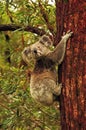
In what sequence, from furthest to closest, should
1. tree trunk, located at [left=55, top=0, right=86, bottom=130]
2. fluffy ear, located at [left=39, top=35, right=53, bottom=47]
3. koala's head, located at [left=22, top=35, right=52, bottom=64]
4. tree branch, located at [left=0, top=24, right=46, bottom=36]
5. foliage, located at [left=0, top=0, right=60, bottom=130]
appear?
foliage, located at [left=0, top=0, right=60, bottom=130], koala's head, located at [left=22, top=35, right=52, bottom=64], fluffy ear, located at [left=39, top=35, right=53, bottom=47], tree branch, located at [left=0, top=24, right=46, bottom=36], tree trunk, located at [left=55, top=0, right=86, bottom=130]

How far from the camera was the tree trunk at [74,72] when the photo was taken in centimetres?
295

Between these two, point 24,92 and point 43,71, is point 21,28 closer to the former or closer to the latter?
point 43,71

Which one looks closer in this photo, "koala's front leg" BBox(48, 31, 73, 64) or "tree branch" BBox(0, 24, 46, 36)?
"koala's front leg" BBox(48, 31, 73, 64)

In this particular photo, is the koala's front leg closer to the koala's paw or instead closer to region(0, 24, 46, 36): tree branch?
the koala's paw

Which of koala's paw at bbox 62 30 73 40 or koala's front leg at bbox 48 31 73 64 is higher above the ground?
koala's paw at bbox 62 30 73 40

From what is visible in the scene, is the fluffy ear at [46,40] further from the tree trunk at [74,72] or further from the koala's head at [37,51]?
the tree trunk at [74,72]

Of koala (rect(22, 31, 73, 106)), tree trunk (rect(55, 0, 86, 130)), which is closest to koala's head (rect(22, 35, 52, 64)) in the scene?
koala (rect(22, 31, 73, 106))

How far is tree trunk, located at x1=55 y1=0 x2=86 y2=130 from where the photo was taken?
2951 millimetres

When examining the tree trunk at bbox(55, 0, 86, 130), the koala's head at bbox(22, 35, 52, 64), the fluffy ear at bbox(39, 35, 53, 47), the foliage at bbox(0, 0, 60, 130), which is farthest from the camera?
the foliage at bbox(0, 0, 60, 130)

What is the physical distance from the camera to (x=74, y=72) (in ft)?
9.79

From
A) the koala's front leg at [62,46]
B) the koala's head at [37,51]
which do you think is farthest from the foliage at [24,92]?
the koala's front leg at [62,46]

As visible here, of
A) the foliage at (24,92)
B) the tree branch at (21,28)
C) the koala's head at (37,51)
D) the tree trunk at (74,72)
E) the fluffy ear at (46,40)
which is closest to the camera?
the tree trunk at (74,72)

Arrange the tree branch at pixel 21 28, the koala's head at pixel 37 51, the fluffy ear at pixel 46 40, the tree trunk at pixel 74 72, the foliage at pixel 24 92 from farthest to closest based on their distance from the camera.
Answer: the foliage at pixel 24 92, the koala's head at pixel 37 51, the fluffy ear at pixel 46 40, the tree branch at pixel 21 28, the tree trunk at pixel 74 72

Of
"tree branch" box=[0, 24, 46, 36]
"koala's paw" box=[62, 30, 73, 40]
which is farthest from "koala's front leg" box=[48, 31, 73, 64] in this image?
"tree branch" box=[0, 24, 46, 36]
